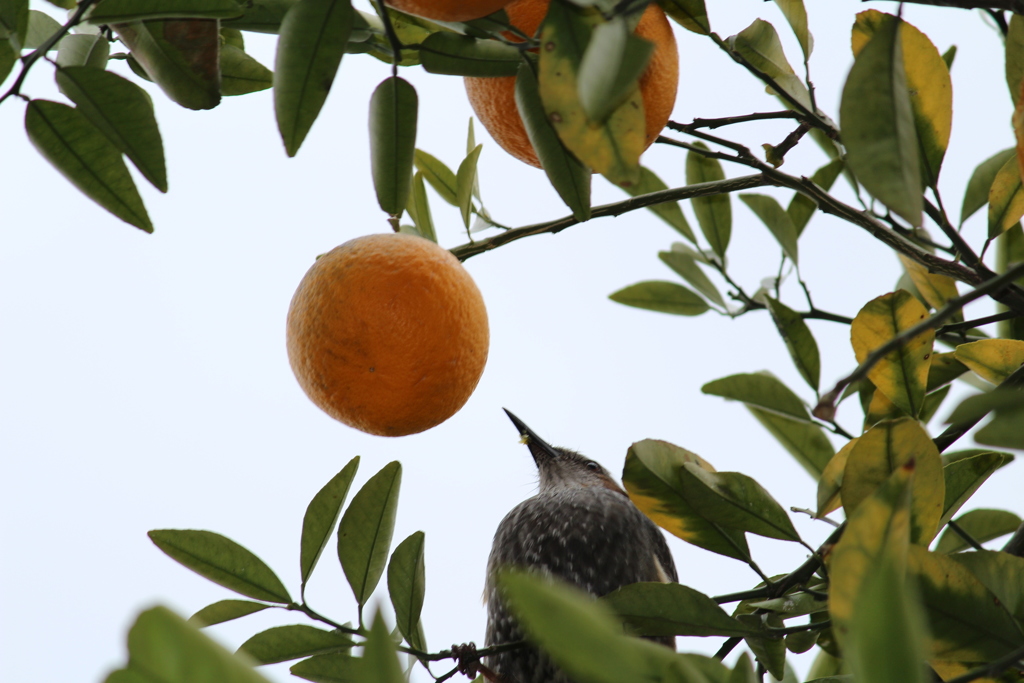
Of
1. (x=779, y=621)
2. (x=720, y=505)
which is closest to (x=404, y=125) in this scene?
(x=720, y=505)

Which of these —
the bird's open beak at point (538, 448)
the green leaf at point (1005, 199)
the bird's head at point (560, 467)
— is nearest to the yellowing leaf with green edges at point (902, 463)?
the green leaf at point (1005, 199)

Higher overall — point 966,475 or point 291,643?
point 966,475

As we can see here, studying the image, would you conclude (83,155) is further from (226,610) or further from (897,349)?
(897,349)

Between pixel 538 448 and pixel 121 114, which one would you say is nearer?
pixel 121 114

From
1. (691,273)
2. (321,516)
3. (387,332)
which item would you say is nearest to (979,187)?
(691,273)

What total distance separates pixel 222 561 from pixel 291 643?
0.11 metres

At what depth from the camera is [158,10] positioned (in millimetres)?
702

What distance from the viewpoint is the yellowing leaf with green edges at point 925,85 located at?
0.87 meters

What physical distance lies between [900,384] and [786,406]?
0.96 ft

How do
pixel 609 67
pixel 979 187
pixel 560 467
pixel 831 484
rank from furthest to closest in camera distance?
pixel 560 467 → pixel 979 187 → pixel 831 484 → pixel 609 67

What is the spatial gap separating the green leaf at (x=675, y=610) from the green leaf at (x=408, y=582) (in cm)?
31

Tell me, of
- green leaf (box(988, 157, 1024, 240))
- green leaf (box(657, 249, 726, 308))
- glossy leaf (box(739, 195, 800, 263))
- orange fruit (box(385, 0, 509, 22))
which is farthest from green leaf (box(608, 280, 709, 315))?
orange fruit (box(385, 0, 509, 22))

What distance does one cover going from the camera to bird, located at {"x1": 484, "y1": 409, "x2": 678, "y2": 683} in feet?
4.75

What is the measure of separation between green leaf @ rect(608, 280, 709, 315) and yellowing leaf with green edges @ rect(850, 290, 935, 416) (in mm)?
649
